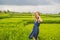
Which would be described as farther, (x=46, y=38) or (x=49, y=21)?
(x=49, y=21)

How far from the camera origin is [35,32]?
896cm

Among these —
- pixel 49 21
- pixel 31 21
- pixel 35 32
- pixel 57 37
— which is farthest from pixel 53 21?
pixel 35 32

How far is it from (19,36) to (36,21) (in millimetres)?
2536

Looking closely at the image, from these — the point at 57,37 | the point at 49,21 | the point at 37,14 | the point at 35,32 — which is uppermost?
the point at 37,14

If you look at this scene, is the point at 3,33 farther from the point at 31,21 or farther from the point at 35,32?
the point at 31,21

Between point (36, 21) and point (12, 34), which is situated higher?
point (36, 21)

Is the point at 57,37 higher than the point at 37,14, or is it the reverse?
the point at 37,14

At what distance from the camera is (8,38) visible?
10.9 meters

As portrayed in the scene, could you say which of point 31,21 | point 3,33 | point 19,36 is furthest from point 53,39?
point 31,21

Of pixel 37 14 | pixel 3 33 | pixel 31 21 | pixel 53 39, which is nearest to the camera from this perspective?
pixel 37 14

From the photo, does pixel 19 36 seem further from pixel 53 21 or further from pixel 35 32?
pixel 53 21

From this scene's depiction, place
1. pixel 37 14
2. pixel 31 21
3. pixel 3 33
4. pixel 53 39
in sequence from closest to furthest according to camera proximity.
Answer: pixel 37 14 → pixel 53 39 → pixel 3 33 → pixel 31 21

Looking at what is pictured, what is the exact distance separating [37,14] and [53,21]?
1970 cm

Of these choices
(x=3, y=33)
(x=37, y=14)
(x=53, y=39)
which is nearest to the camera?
(x=37, y=14)
